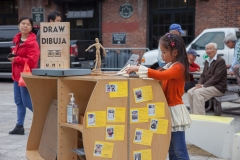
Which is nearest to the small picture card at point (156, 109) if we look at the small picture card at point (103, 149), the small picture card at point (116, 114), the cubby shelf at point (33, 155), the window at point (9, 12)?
the small picture card at point (116, 114)

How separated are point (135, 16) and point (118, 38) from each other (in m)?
1.25

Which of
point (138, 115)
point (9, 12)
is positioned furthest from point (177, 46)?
point (9, 12)

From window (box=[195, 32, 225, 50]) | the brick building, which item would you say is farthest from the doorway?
window (box=[195, 32, 225, 50])

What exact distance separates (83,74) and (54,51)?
47 centimetres

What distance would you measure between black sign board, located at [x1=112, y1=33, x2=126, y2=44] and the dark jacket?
11.8 metres

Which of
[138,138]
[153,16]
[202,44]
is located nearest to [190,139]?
[138,138]

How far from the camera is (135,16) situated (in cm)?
1950

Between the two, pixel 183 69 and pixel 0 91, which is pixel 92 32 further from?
pixel 183 69

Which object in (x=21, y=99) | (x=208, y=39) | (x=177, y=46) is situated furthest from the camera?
(x=208, y=39)

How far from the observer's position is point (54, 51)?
452cm

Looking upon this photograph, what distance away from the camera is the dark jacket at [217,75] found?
7824 millimetres

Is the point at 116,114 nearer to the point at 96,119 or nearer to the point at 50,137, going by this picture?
the point at 96,119

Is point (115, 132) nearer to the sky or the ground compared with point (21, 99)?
nearer to the sky

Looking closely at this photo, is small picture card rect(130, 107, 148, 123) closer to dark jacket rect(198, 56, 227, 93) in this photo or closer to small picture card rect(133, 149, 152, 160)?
small picture card rect(133, 149, 152, 160)
